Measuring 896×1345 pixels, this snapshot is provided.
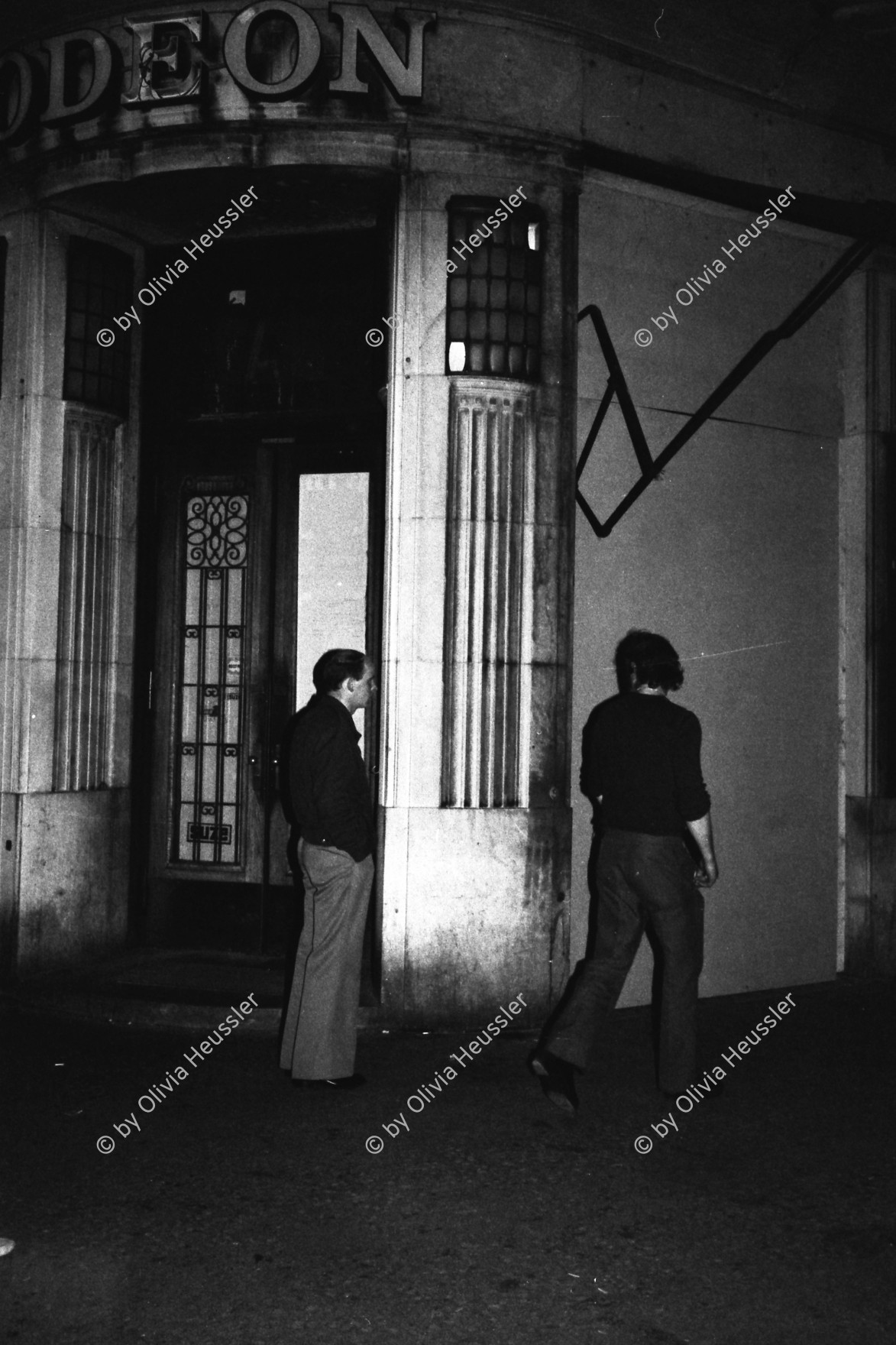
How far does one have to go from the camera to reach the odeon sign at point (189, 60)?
7633 millimetres

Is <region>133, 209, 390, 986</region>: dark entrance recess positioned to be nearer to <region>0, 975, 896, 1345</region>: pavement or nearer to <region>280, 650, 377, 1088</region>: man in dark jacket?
<region>0, 975, 896, 1345</region>: pavement

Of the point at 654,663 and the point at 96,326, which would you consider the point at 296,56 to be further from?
the point at 654,663

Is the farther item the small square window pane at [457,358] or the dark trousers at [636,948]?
the small square window pane at [457,358]

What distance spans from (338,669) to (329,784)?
1.84 feet

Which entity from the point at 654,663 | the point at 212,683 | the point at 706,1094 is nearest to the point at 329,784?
the point at 654,663

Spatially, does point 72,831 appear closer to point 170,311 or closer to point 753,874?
point 170,311

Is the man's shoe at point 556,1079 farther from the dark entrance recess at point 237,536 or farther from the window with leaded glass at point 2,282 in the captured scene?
the window with leaded glass at point 2,282

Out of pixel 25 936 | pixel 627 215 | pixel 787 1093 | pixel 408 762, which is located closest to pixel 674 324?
pixel 627 215

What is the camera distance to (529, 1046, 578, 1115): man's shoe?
591cm

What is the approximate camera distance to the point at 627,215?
8.28 m

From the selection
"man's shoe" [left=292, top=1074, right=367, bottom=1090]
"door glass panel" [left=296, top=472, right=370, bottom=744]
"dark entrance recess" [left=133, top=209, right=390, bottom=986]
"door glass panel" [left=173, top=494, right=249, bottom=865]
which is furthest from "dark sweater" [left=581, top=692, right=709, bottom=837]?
"door glass panel" [left=173, top=494, right=249, bottom=865]

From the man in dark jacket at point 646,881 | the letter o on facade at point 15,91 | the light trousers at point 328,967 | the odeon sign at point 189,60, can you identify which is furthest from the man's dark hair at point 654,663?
the letter o on facade at point 15,91

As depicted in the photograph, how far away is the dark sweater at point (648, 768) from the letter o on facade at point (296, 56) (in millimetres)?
3982

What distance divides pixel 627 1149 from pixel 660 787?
61.0 inches
